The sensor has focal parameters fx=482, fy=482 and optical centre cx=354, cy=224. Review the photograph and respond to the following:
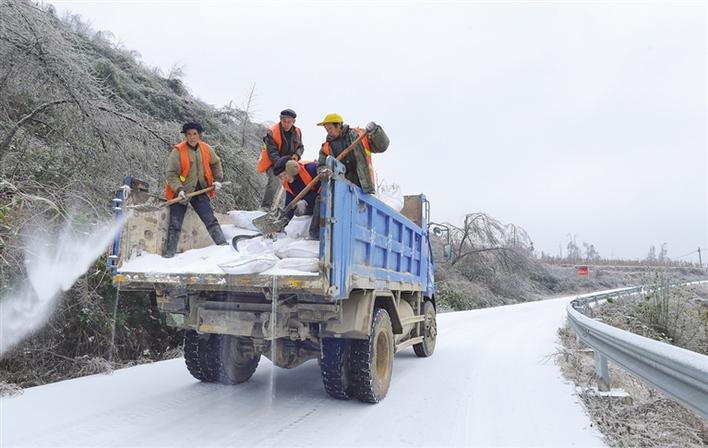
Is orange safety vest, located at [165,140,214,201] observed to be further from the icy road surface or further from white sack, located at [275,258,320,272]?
the icy road surface

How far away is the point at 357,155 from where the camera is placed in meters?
4.89

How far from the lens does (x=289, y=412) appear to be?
435 centimetres

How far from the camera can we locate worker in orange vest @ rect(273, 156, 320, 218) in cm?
496

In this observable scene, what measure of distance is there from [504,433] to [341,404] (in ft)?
5.03

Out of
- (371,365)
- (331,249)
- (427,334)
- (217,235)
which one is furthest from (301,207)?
(427,334)

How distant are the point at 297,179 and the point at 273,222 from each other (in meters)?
0.60

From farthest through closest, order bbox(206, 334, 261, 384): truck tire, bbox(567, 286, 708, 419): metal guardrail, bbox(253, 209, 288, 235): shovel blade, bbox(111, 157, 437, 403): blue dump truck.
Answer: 1. bbox(206, 334, 261, 384): truck tire
2. bbox(253, 209, 288, 235): shovel blade
3. bbox(111, 157, 437, 403): blue dump truck
4. bbox(567, 286, 708, 419): metal guardrail

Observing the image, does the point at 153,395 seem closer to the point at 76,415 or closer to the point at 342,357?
the point at 76,415

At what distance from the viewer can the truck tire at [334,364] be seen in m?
4.54

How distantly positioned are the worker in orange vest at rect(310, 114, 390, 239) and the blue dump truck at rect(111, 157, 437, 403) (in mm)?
287

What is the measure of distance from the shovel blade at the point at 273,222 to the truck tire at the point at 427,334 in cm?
332

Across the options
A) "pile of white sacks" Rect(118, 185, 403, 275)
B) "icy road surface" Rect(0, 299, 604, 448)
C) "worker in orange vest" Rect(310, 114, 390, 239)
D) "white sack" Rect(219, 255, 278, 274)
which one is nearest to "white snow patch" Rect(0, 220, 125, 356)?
"pile of white sacks" Rect(118, 185, 403, 275)

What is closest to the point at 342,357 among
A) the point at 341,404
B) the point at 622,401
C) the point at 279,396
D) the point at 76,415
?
the point at 341,404

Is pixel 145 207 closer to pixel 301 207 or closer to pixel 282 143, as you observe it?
pixel 301 207
